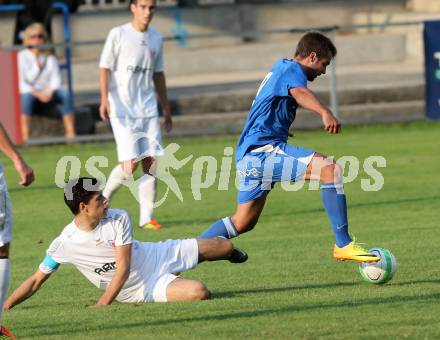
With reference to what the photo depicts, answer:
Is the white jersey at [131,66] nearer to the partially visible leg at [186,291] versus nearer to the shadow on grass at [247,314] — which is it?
the partially visible leg at [186,291]

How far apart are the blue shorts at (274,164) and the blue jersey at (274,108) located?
0.19 ft

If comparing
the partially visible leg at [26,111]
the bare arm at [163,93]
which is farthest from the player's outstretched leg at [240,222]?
the partially visible leg at [26,111]

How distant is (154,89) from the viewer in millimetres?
13375

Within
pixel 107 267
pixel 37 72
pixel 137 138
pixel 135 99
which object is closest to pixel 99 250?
pixel 107 267

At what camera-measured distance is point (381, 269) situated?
30.1 ft

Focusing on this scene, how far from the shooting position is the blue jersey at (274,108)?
940cm

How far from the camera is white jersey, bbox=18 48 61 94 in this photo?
63.5ft

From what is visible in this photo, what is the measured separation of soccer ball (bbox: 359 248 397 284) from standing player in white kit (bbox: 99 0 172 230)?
3797 millimetres

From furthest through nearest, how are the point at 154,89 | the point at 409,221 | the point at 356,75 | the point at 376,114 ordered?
1. the point at 356,75
2. the point at 376,114
3. the point at 154,89
4. the point at 409,221

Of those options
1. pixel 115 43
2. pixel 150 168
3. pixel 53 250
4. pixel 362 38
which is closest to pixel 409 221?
pixel 150 168

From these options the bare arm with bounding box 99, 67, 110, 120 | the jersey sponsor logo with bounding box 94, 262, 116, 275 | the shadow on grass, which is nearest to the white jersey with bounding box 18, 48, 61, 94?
the bare arm with bounding box 99, 67, 110, 120

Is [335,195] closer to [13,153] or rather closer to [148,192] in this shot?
[13,153]

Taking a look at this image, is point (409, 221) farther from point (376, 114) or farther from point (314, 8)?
point (314, 8)

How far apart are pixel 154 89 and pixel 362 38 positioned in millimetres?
13616
